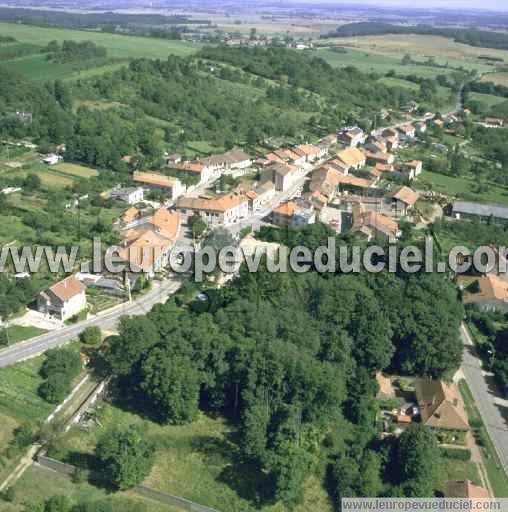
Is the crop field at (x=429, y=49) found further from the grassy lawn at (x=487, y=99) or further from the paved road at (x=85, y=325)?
the paved road at (x=85, y=325)

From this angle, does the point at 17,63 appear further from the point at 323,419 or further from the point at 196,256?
the point at 323,419

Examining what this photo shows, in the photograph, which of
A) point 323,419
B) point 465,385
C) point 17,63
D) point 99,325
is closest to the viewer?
point 323,419

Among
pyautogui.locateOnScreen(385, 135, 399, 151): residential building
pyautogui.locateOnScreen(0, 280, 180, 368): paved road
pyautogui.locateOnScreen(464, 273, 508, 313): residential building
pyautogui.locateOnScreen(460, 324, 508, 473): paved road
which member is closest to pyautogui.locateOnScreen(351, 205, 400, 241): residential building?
pyautogui.locateOnScreen(464, 273, 508, 313): residential building

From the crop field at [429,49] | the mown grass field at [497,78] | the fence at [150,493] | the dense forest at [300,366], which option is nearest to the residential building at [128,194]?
the dense forest at [300,366]

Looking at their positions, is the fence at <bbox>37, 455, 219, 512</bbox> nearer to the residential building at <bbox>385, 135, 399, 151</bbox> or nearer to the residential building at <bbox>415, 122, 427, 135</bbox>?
the residential building at <bbox>385, 135, 399, 151</bbox>

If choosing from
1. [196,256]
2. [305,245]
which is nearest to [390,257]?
[305,245]

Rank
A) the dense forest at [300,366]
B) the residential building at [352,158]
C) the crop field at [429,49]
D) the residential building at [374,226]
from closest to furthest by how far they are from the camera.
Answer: the dense forest at [300,366], the residential building at [374,226], the residential building at [352,158], the crop field at [429,49]
